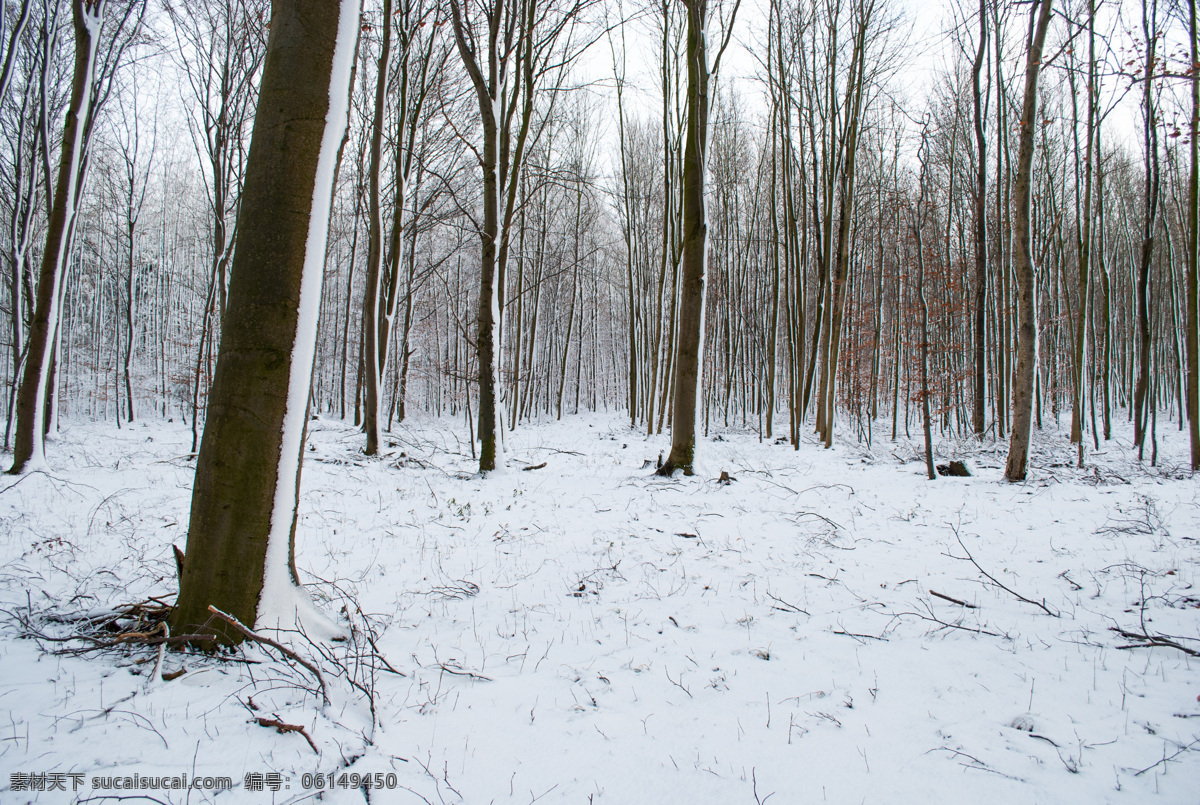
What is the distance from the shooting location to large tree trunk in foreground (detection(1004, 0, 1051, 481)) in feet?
21.8

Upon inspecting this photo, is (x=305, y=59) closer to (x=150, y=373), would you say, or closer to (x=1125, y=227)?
(x=1125, y=227)

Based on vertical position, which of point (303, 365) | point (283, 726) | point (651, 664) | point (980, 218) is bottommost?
point (651, 664)

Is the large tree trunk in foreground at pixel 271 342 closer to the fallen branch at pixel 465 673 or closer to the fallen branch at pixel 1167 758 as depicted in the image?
the fallen branch at pixel 465 673

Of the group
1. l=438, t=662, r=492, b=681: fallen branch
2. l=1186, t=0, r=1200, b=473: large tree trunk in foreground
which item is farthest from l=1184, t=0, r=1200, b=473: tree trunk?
l=438, t=662, r=492, b=681: fallen branch

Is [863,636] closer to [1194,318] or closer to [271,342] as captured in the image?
[271,342]

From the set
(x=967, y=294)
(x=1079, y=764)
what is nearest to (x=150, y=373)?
(x=1079, y=764)

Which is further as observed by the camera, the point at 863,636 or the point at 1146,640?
the point at 863,636

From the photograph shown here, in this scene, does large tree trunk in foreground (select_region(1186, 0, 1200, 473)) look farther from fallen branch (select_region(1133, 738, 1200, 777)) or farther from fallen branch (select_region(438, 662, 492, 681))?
fallen branch (select_region(438, 662, 492, 681))

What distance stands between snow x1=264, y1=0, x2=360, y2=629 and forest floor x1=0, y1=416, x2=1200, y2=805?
0.68ft

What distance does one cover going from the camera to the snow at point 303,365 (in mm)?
2152

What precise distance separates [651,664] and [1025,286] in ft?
25.7

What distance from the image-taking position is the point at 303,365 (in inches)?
86.4

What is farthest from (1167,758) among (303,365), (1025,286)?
(1025,286)

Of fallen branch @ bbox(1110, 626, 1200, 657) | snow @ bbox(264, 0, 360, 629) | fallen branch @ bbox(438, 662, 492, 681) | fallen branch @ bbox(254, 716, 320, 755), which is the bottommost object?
fallen branch @ bbox(438, 662, 492, 681)
